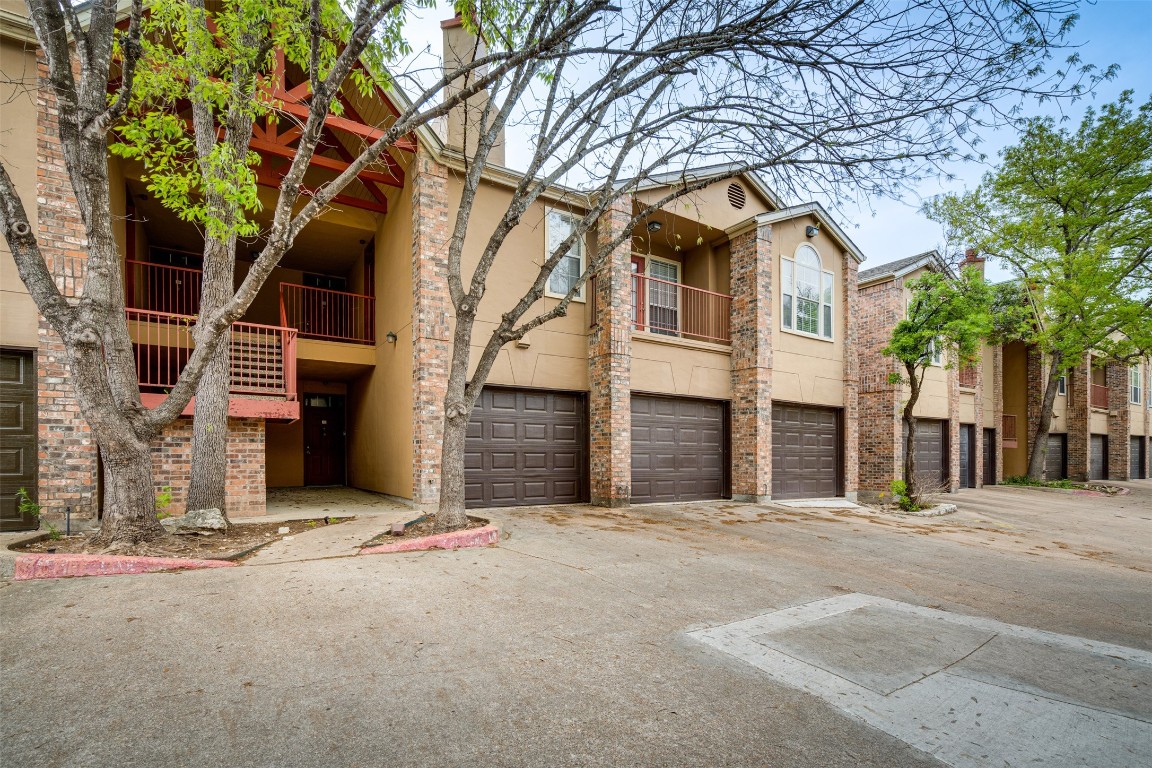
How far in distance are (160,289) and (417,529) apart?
30.9 ft

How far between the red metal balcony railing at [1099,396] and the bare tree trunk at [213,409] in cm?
3266

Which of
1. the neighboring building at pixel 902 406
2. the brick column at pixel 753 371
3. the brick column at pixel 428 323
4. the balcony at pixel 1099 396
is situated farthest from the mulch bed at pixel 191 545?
the balcony at pixel 1099 396

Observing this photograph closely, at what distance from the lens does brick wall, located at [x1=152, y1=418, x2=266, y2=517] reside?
764 cm

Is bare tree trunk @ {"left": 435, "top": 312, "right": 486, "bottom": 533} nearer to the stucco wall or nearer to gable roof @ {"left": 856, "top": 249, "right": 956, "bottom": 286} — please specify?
the stucco wall

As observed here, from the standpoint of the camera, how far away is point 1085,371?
75.4 ft

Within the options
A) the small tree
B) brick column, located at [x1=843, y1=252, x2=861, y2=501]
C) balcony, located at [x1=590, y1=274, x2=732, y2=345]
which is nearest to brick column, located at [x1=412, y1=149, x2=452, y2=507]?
balcony, located at [x1=590, y1=274, x2=732, y2=345]

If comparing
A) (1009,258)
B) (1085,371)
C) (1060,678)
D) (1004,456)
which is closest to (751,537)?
(1060,678)

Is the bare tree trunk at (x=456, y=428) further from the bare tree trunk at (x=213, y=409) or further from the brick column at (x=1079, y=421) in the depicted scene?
the brick column at (x=1079, y=421)

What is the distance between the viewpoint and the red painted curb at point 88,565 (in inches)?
187

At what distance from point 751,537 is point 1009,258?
17.2m

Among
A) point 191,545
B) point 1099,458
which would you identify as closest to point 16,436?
point 191,545

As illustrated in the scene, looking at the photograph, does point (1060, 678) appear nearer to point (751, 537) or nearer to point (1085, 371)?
point (751, 537)

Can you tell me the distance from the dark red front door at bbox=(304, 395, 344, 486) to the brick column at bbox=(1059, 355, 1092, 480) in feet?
95.8

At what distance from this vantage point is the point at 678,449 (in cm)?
1193
